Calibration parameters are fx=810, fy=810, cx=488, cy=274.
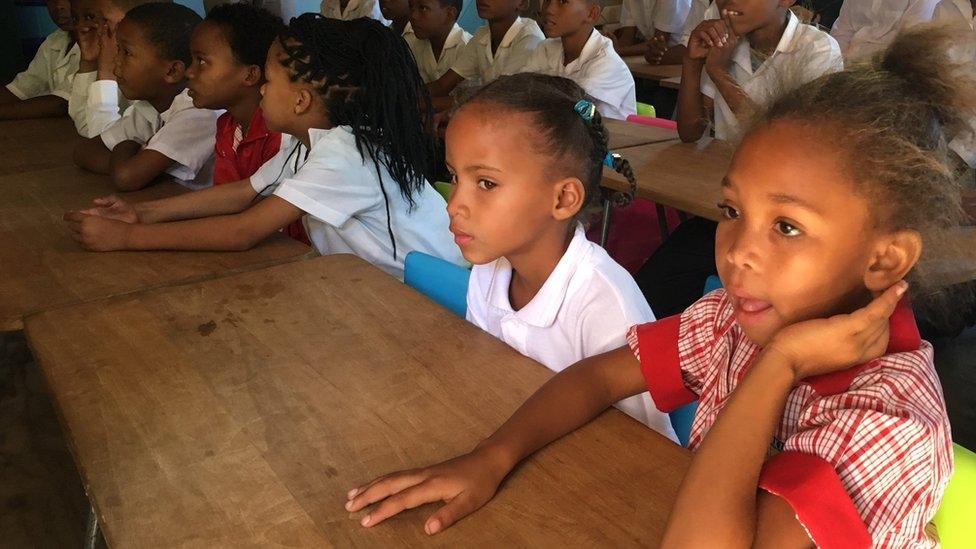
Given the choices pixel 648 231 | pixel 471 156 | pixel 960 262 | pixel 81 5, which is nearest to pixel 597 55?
pixel 648 231

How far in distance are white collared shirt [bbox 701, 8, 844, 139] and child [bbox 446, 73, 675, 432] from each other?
0.88 ft

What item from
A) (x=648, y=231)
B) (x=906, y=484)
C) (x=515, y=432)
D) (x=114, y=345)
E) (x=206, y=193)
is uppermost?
(x=906, y=484)

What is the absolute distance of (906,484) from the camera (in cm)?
71

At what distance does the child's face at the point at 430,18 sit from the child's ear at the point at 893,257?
382 centimetres

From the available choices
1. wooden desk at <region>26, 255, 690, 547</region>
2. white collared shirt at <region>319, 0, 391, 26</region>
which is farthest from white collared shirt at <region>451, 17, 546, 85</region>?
wooden desk at <region>26, 255, 690, 547</region>

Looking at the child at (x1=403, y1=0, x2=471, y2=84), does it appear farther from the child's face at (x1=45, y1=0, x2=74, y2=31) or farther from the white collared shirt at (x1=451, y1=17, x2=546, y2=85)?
the child's face at (x1=45, y1=0, x2=74, y2=31)

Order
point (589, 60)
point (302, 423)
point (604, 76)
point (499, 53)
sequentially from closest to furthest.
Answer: point (302, 423)
point (604, 76)
point (589, 60)
point (499, 53)

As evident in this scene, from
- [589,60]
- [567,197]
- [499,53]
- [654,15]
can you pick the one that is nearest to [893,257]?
[567,197]

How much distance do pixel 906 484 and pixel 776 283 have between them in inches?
8.8

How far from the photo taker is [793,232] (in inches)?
31.9

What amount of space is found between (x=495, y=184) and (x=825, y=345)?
65 centimetres

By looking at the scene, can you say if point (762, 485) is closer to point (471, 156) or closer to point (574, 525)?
point (574, 525)

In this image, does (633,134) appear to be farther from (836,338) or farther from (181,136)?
(836,338)

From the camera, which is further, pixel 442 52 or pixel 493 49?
pixel 442 52
